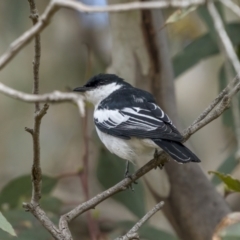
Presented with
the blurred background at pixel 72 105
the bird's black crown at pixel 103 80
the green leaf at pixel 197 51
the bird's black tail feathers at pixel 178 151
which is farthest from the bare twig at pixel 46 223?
the blurred background at pixel 72 105

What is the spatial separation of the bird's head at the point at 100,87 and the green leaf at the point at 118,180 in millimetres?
477

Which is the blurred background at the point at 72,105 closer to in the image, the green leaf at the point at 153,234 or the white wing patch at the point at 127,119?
the green leaf at the point at 153,234

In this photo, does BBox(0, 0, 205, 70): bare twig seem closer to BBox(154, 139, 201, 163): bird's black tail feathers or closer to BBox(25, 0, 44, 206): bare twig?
BBox(25, 0, 44, 206): bare twig

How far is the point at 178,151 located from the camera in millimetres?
→ 1965

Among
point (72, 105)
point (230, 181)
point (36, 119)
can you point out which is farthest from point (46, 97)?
point (72, 105)

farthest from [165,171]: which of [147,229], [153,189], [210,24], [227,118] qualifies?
[210,24]

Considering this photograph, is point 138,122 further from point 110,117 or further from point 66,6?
point 66,6

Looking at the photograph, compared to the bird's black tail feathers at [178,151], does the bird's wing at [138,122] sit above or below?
above

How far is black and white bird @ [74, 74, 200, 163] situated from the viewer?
6.73 ft

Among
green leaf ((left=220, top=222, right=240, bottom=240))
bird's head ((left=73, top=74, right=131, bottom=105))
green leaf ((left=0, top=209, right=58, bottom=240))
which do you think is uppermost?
bird's head ((left=73, top=74, right=131, bottom=105))

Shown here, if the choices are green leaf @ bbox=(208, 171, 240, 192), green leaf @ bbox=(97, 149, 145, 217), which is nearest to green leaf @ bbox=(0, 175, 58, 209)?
green leaf @ bbox=(97, 149, 145, 217)

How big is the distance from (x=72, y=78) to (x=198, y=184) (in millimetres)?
2004

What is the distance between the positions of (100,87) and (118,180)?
1.93 ft

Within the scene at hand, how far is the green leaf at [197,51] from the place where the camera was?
309cm
